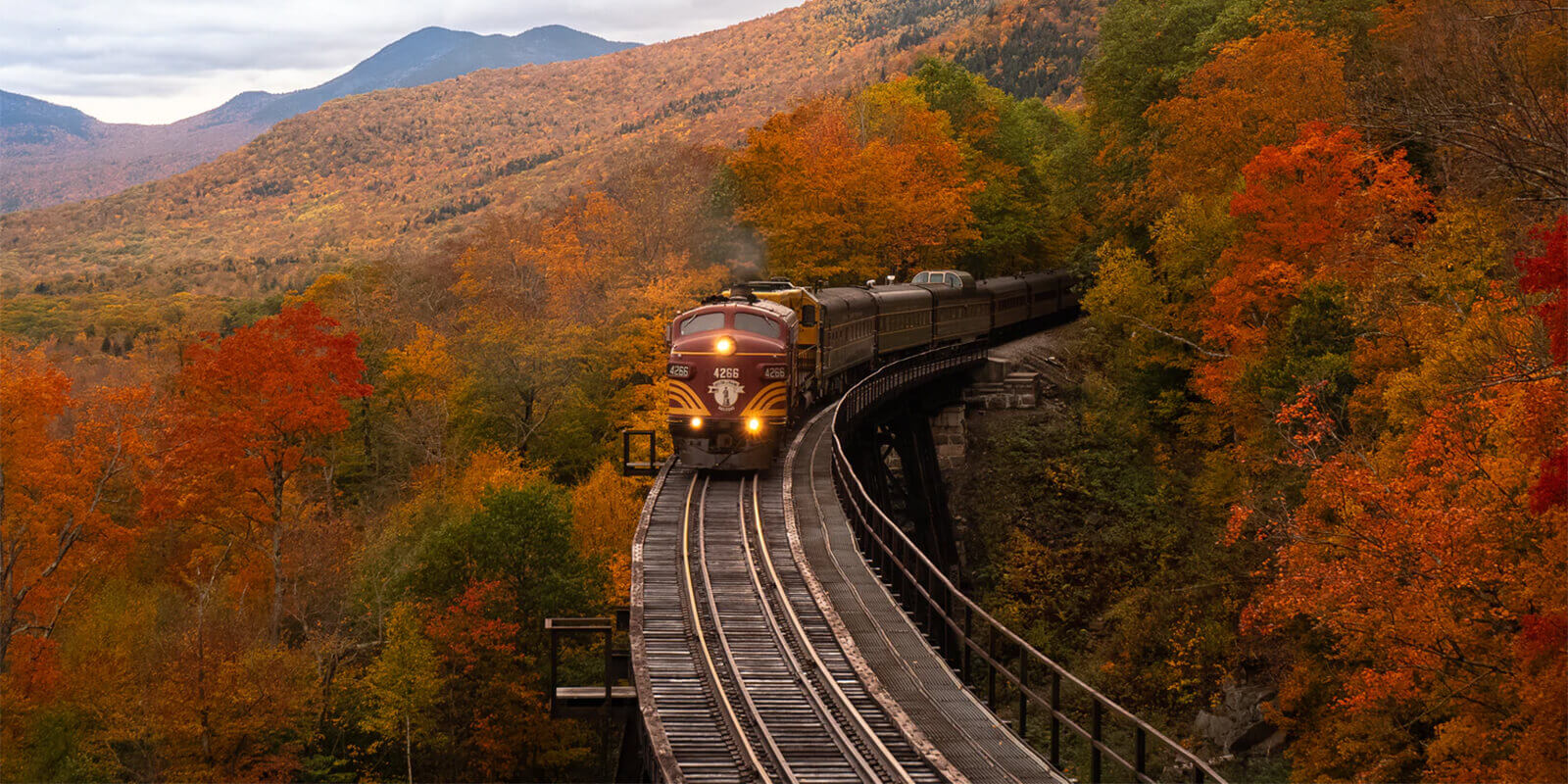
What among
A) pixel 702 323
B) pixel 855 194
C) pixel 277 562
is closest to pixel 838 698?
pixel 702 323

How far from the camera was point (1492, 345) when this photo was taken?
805 inches

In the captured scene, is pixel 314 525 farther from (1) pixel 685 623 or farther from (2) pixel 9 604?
(1) pixel 685 623

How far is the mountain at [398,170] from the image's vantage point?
12850cm

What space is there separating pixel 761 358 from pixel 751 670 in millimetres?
10718

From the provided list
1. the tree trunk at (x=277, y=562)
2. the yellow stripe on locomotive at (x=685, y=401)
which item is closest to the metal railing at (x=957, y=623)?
the yellow stripe on locomotive at (x=685, y=401)

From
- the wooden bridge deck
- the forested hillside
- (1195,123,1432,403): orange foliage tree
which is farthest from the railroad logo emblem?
(1195,123,1432,403): orange foliage tree

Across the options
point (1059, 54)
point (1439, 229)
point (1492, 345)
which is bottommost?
point (1492, 345)

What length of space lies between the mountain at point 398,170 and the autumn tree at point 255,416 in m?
69.0

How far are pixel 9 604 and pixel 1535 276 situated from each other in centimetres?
3431

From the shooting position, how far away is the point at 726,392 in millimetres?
25734

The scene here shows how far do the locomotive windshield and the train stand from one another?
2 centimetres

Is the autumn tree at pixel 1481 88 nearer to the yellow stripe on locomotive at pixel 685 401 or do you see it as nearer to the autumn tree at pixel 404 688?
the yellow stripe on locomotive at pixel 685 401

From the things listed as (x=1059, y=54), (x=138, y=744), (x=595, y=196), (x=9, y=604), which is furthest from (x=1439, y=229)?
(x=1059, y=54)

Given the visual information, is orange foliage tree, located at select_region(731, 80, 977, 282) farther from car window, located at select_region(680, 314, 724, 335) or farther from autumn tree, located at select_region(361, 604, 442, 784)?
autumn tree, located at select_region(361, 604, 442, 784)
